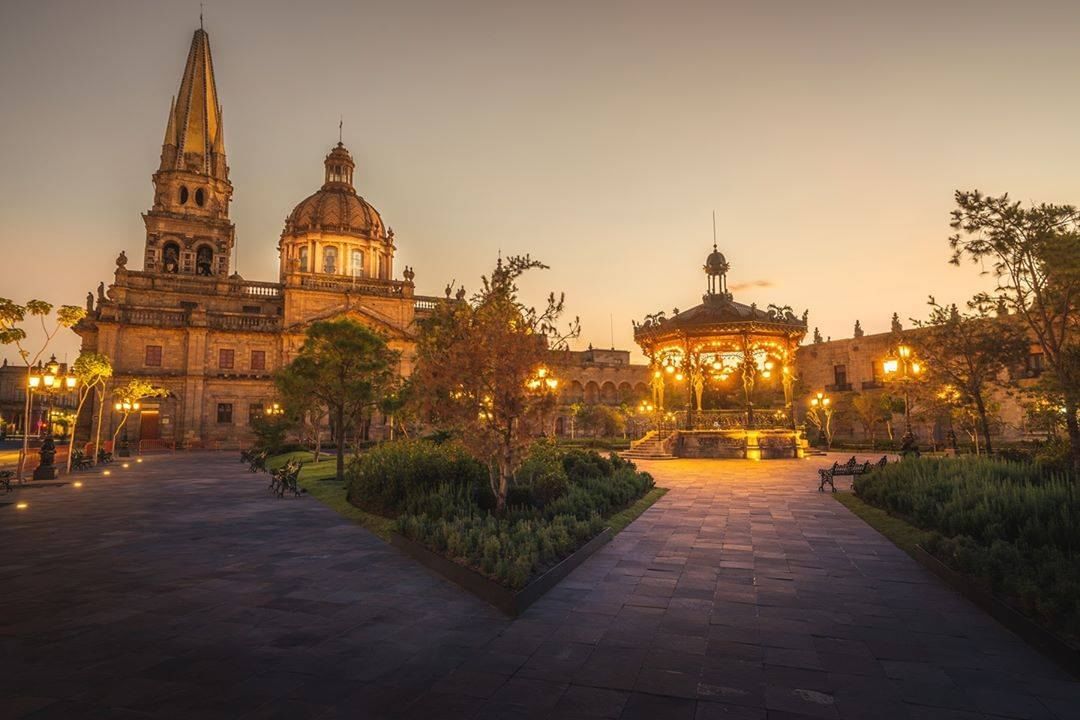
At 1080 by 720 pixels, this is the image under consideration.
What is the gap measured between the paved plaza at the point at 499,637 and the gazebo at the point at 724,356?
A: 18.1 metres

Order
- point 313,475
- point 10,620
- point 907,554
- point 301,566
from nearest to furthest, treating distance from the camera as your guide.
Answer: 1. point 10,620
2. point 301,566
3. point 907,554
4. point 313,475

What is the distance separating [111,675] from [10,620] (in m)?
2.20

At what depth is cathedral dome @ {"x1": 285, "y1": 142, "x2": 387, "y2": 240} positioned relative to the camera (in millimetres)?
49000

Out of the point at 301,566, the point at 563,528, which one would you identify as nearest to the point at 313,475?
the point at 301,566

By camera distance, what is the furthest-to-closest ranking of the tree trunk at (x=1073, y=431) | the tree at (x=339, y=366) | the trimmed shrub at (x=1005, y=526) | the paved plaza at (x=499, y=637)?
the tree at (x=339, y=366) → the tree trunk at (x=1073, y=431) → the trimmed shrub at (x=1005, y=526) → the paved plaza at (x=499, y=637)

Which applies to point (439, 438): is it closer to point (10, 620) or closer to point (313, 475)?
point (313, 475)

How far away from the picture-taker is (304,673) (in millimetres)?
4309

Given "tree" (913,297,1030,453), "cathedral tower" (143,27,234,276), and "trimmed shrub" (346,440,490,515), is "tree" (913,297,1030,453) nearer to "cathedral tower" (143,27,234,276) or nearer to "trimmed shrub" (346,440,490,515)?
"trimmed shrub" (346,440,490,515)

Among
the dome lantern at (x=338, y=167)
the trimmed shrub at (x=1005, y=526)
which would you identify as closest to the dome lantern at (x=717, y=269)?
the trimmed shrub at (x=1005, y=526)

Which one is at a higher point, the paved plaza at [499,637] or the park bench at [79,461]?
the park bench at [79,461]

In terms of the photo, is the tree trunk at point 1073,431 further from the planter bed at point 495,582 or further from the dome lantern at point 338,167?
the dome lantern at point 338,167

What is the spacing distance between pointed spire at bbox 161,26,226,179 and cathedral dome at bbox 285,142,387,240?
26.4 ft

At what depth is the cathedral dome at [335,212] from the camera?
1929 inches

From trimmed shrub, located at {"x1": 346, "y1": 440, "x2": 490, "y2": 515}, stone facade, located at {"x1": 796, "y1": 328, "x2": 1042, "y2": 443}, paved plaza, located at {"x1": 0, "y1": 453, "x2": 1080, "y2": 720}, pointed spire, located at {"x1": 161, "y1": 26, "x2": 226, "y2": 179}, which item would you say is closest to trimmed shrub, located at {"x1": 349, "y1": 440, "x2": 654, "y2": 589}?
trimmed shrub, located at {"x1": 346, "y1": 440, "x2": 490, "y2": 515}
